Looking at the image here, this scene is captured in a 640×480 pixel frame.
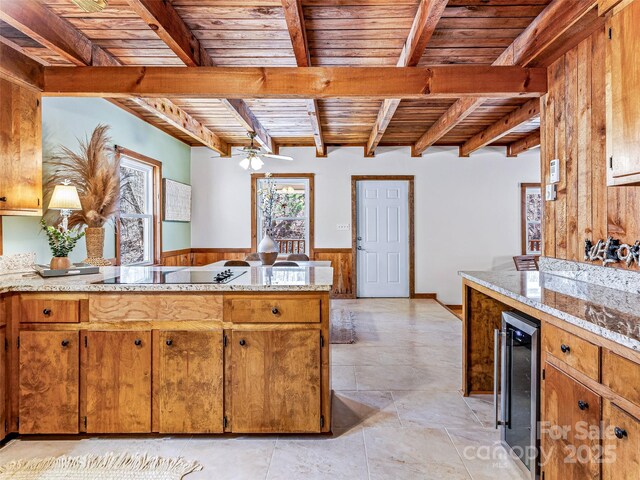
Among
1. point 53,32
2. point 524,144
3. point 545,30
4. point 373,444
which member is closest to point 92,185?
point 53,32

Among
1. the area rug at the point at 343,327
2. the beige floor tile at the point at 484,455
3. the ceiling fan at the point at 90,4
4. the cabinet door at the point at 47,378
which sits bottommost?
the beige floor tile at the point at 484,455

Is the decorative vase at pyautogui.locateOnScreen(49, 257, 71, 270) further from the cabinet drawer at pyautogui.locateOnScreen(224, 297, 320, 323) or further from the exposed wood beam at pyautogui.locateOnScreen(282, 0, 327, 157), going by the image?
the exposed wood beam at pyautogui.locateOnScreen(282, 0, 327, 157)

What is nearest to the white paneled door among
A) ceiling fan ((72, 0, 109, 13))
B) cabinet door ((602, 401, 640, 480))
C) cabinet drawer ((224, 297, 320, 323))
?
cabinet drawer ((224, 297, 320, 323))

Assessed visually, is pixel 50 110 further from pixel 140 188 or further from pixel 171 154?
pixel 171 154

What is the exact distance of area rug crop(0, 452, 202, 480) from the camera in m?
1.77

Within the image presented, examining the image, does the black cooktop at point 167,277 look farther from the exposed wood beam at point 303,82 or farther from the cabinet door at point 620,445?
the cabinet door at point 620,445

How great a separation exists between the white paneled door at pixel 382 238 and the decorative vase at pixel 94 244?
3.94 metres

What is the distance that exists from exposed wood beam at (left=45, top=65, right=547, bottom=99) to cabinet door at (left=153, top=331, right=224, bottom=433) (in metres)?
1.77

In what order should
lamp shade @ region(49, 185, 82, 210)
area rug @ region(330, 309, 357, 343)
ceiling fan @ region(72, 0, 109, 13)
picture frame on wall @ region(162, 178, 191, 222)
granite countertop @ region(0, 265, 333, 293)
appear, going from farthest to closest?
picture frame on wall @ region(162, 178, 191, 222)
area rug @ region(330, 309, 357, 343)
lamp shade @ region(49, 185, 82, 210)
granite countertop @ region(0, 265, 333, 293)
ceiling fan @ region(72, 0, 109, 13)

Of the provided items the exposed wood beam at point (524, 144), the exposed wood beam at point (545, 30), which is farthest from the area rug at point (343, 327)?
the exposed wood beam at point (524, 144)

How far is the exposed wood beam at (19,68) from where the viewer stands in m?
2.19

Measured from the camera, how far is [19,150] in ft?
7.52

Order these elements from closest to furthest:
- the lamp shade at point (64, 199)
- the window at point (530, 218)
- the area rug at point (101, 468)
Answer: the area rug at point (101, 468) < the lamp shade at point (64, 199) < the window at point (530, 218)

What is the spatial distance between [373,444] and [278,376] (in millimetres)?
644
